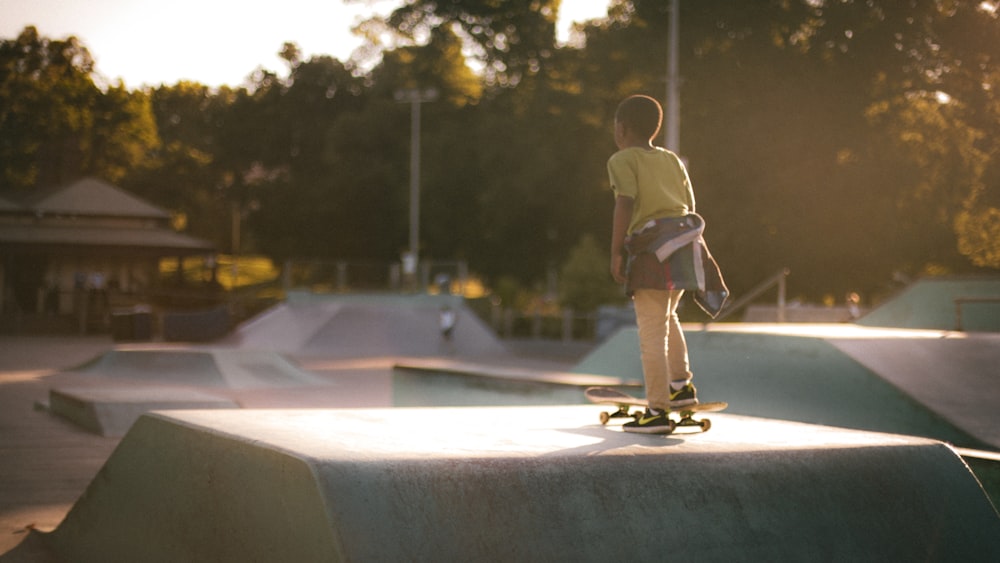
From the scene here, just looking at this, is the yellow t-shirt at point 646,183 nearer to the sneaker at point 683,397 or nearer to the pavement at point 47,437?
the sneaker at point 683,397

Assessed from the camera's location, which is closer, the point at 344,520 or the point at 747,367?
the point at 344,520

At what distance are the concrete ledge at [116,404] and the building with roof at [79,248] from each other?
29437 mm

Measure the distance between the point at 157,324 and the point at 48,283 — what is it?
527 cm

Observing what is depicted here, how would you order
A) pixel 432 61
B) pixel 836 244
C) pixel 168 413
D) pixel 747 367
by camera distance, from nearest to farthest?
pixel 168 413, pixel 747 367, pixel 836 244, pixel 432 61

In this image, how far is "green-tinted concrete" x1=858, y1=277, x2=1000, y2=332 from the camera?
15.7 metres

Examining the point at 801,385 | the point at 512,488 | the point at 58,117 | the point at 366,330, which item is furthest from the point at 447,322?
the point at 512,488

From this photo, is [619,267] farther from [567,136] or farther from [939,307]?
[567,136]

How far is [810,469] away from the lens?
5379 mm

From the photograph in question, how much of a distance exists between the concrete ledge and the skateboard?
5.90 m

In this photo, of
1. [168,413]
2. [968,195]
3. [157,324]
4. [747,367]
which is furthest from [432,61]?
[168,413]

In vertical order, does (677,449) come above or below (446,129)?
below

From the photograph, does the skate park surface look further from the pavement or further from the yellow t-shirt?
the yellow t-shirt

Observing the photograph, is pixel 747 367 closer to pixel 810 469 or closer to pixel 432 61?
pixel 810 469

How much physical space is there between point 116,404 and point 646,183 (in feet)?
24.5
